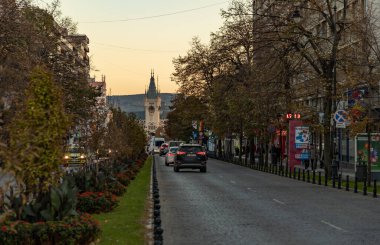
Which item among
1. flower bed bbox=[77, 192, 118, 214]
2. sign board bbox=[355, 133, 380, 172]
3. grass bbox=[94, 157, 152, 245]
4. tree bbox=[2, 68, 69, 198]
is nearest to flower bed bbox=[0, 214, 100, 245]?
tree bbox=[2, 68, 69, 198]

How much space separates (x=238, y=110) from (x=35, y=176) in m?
46.4

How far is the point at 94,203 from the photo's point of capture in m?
18.0

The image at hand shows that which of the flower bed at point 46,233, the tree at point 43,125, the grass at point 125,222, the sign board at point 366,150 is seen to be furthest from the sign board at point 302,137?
the flower bed at point 46,233

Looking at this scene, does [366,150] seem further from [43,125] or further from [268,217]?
[43,125]

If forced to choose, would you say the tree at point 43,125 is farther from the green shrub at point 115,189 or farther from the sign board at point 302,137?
the sign board at point 302,137

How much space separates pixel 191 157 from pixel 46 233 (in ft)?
119

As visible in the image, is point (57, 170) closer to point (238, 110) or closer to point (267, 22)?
point (267, 22)

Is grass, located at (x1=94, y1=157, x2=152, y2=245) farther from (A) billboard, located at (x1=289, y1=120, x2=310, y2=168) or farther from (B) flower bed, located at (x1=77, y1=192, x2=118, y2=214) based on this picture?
(A) billboard, located at (x1=289, y1=120, x2=310, y2=168)

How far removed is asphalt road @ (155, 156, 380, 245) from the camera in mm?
14008

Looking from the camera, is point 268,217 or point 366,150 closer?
point 268,217

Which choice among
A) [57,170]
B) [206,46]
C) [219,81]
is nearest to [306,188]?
[57,170]

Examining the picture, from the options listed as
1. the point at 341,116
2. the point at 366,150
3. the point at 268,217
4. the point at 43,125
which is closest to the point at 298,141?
the point at 366,150

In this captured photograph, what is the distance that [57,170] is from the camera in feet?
40.0

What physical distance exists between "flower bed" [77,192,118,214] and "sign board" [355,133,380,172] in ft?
55.5
